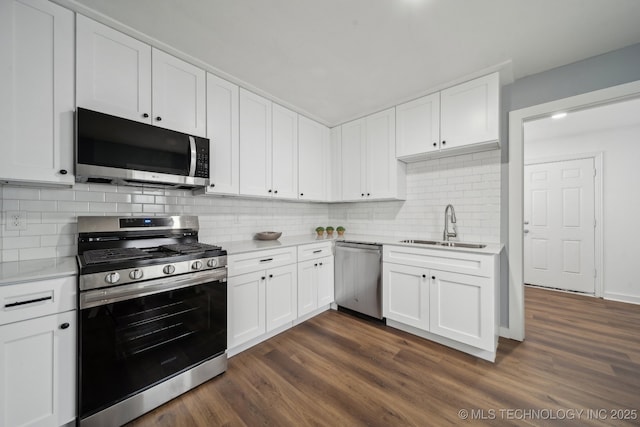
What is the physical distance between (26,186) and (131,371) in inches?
54.3

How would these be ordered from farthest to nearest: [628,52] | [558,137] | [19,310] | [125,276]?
[558,137]
[628,52]
[125,276]
[19,310]

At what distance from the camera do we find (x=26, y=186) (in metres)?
1.55

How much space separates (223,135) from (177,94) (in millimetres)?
461

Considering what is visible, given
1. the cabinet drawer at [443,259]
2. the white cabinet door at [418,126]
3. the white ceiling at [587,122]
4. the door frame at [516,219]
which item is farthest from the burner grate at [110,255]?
the white ceiling at [587,122]

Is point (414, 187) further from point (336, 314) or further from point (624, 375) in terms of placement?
point (624, 375)

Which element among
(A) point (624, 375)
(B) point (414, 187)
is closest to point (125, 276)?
(B) point (414, 187)

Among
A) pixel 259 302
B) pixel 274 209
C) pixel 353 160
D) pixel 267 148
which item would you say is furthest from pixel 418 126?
pixel 259 302

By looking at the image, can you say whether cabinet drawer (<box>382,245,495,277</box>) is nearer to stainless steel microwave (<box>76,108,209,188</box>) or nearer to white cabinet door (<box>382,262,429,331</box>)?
white cabinet door (<box>382,262,429,331</box>)

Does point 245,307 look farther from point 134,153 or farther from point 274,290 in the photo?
point 134,153

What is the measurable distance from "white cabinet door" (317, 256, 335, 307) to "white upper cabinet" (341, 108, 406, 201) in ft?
3.08

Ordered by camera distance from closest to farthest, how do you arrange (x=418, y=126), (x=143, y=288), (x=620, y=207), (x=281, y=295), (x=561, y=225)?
(x=143, y=288) → (x=281, y=295) → (x=418, y=126) → (x=620, y=207) → (x=561, y=225)

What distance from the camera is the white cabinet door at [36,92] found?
1.33 meters

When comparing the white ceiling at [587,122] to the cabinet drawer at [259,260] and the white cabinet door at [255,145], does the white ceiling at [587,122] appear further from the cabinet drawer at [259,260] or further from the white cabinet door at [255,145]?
the cabinet drawer at [259,260]

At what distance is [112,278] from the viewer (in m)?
1.35
